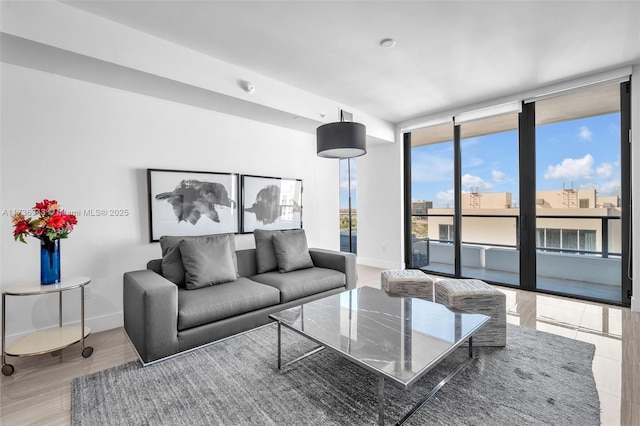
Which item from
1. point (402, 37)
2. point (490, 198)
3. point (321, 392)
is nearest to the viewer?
point (321, 392)

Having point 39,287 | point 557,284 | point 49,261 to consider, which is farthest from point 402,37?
point 557,284

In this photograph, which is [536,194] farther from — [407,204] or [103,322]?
[103,322]

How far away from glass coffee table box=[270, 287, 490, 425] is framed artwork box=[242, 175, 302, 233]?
1.86 metres

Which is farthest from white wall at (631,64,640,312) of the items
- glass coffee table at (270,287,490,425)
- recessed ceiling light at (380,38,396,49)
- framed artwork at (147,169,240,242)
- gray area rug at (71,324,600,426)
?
framed artwork at (147,169,240,242)

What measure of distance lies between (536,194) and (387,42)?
9.91 feet

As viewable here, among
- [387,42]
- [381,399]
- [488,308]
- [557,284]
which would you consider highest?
[387,42]

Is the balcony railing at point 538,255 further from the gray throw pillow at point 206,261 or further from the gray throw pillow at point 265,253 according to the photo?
the gray throw pillow at point 206,261

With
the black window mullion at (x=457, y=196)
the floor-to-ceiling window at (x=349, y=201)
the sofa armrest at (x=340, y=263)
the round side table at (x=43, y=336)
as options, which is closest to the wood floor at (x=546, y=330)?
the round side table at (x=43, y=336)

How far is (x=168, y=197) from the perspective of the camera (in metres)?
3.26

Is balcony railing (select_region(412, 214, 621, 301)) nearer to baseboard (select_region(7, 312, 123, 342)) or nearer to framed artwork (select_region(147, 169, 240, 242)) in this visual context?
framed artwork (select_region(147, 169, 240, 242))

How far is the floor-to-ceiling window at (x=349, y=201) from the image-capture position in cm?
634

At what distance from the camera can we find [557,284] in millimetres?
4160

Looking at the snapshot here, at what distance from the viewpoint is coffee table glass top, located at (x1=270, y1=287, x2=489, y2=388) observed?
155cm

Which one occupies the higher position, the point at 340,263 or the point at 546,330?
the point at 340,263
